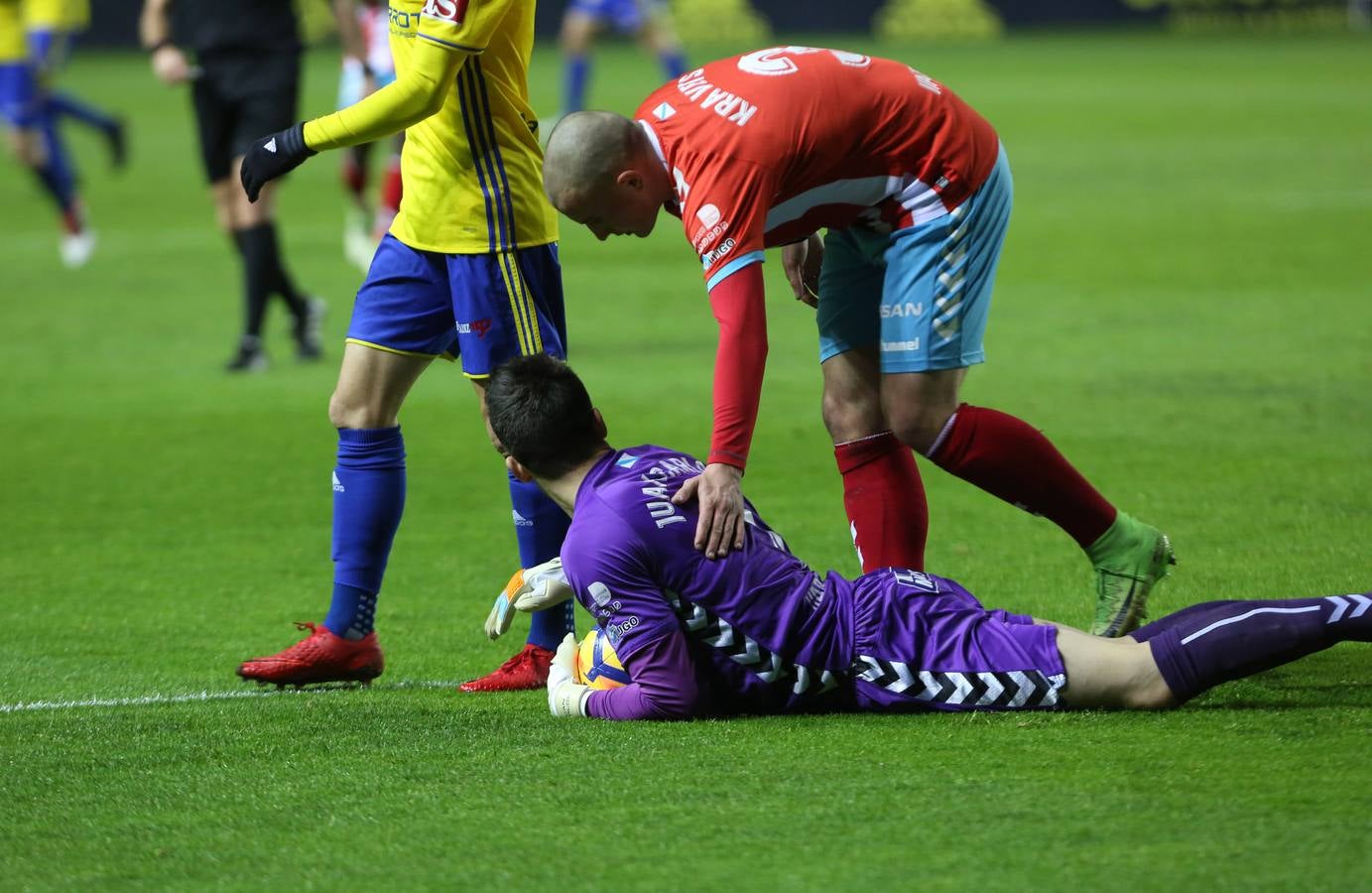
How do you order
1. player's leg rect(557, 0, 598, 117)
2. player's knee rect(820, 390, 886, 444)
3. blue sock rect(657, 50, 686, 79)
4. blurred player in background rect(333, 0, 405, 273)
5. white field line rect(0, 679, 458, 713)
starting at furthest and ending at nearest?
blue sock rect(657, 50, 686, 79) < player's leg rect(557, 0, 598, 117) < blurred player in background rect(333, 0, 405, 273) < player's knee rect(820, 390, 886, 444) < white field line rect(0, 679, 458, 713)

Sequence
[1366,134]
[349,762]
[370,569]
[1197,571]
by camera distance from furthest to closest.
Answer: [1366,134] < [1197,571] < [370,569] < [349,762]

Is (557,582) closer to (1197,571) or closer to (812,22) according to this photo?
(1197,571)

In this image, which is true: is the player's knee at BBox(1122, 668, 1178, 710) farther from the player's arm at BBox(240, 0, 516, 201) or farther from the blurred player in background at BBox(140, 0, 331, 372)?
the blurred player in background at BBox(140, 0, 331, 372)

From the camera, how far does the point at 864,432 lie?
4.95 m

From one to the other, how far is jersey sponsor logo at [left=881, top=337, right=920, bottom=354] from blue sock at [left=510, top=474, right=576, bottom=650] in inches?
37.1

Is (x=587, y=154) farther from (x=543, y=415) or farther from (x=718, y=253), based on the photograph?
(x=543, y=415)

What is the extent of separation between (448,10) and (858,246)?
1128 millimetres

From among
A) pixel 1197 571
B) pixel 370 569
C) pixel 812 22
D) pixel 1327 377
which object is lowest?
pixel 812 22

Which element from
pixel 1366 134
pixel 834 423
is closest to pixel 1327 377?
pixel 834 423

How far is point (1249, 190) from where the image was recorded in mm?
15758

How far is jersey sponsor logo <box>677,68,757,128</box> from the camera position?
4172 millimetres

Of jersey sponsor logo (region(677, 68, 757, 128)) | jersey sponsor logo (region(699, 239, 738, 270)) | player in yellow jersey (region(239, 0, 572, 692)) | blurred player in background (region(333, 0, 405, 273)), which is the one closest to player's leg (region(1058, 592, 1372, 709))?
jersey sponsor logo (region(699, 239, 738, 270))

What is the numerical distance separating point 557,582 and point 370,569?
0.76 m

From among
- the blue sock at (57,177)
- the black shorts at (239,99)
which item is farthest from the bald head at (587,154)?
the blue sock at (57,177)
